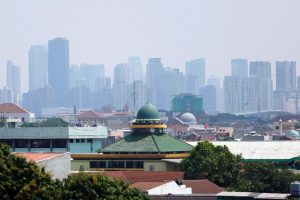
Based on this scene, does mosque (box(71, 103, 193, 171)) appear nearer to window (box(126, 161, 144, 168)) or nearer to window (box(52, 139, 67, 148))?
window (box(126, 161, 144, 168))

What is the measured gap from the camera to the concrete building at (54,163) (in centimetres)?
6544

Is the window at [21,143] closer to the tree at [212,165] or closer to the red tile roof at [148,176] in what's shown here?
the tree at [212,165]

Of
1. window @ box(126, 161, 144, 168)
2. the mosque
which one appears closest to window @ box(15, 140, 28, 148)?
the mosque

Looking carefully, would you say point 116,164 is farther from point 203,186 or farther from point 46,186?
point 46,186

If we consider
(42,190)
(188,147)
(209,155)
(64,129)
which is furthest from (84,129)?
(42,190)

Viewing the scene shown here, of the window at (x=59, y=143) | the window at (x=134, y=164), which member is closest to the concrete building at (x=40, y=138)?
the window at (x=59, y=143)

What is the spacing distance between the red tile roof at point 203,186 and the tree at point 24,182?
2104 cm

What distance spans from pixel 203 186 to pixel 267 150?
2793 centimetres

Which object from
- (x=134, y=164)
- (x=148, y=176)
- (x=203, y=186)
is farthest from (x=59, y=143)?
(x=203, y=186)

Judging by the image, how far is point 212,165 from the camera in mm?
92500

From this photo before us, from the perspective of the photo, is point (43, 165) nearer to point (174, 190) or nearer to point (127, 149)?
point (174, 190)

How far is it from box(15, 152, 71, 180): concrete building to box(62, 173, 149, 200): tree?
226 inches

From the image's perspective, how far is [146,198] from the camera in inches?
2367

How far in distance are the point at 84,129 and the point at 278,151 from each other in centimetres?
1750
